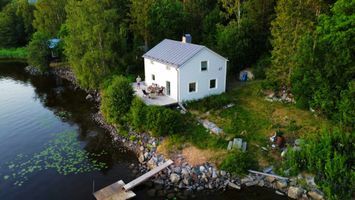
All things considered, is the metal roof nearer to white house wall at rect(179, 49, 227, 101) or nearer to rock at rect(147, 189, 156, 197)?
white house wall at rect(179, 49, 227, 101)

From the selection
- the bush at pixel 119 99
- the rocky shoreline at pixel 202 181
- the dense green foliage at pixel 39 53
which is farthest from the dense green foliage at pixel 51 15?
the rocky shoreline at pixel 202 181

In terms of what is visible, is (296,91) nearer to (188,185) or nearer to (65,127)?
(188,185)

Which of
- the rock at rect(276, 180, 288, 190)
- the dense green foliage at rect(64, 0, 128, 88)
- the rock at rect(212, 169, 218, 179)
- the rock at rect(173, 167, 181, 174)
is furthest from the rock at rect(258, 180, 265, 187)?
the dense green foliage at rect(64, 0, 128, 88)

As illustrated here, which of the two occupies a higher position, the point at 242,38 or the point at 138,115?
the point at 242,38

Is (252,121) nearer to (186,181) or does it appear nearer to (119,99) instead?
(186,181)

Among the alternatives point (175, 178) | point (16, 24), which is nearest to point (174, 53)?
point (175, 178)

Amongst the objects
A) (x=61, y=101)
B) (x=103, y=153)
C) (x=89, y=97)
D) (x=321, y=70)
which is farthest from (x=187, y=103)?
(x=61, y=101)
